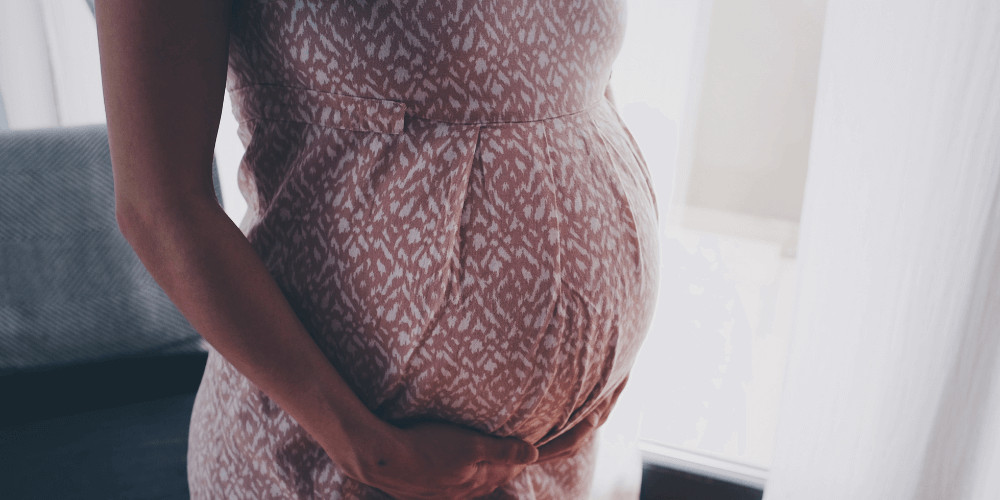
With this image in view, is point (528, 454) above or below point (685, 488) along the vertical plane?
above

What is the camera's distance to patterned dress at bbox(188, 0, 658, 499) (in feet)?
1.45

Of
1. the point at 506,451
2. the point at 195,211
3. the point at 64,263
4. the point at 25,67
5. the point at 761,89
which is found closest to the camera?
the point at 195,211

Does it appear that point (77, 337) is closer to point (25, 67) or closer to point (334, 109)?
point (25, 67)

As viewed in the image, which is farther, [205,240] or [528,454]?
[528,454]

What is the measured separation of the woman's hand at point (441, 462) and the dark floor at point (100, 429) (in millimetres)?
649

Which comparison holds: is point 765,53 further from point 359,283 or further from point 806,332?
point 359,283

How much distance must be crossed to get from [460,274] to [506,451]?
17cm

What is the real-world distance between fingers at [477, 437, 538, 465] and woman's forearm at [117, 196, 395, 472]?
8cm

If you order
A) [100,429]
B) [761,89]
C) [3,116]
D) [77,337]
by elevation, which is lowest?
[100,429]

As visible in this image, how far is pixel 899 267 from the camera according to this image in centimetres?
113

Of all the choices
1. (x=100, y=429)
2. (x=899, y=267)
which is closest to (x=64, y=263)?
(x=100, y=429)

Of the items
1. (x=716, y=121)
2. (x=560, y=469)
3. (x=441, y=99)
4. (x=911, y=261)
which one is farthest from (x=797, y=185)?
(x=441, y=99)

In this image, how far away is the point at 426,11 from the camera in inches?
17.0

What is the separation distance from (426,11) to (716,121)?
4.45 ft
